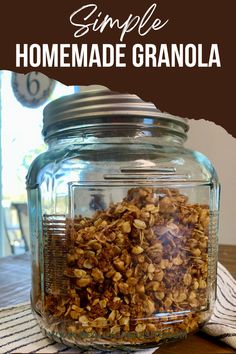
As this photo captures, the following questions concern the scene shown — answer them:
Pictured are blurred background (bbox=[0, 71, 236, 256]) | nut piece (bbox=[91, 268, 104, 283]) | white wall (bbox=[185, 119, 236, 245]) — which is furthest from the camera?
blurred background (bbox=[0, 71, 236, 256])

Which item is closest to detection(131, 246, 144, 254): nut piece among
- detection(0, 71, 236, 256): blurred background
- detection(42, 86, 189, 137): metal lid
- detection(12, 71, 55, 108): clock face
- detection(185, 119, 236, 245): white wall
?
detection(42, 86, 189, 137): metal lid

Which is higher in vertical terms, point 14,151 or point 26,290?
point 14,151

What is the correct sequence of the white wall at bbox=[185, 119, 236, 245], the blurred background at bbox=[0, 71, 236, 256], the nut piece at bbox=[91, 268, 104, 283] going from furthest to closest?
1. the blurred background at bbox=[0, 71, 236, 256]
2. the white wall at bbox=[185, 119, 236, 245]
3. the nut piece at bbox=[91, 268, 104, 283]

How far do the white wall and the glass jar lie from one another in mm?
823

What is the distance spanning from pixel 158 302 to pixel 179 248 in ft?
0.15

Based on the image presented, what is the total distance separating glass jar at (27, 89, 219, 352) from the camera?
0.95 feet

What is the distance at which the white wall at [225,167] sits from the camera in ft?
3.76

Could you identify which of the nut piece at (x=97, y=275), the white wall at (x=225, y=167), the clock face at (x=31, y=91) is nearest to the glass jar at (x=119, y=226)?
the nut piece at (x=97, y=275)

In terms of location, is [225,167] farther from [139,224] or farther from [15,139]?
[15,139]

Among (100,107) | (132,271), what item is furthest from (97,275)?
(100,107)

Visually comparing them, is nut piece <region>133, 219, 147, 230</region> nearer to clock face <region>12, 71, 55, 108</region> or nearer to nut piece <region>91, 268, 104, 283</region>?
nut piece <region>91, 268, 104, 283</region>

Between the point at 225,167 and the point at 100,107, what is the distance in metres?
0.91

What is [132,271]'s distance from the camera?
0.95ft

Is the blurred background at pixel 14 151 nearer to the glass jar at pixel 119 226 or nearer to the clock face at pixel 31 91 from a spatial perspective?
the clock face at pixel 31 91
